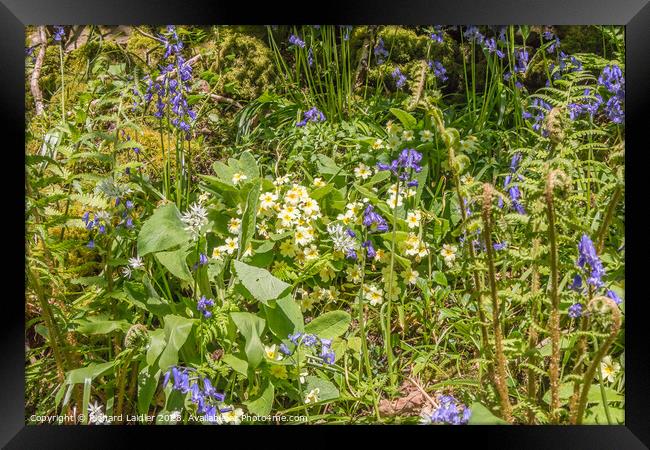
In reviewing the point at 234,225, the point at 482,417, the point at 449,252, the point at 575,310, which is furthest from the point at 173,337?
the point at 575,310

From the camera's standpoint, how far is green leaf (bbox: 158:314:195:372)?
206 centimetres

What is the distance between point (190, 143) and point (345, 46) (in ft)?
2.52

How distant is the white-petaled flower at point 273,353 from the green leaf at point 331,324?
13cm

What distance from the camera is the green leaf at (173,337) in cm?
206

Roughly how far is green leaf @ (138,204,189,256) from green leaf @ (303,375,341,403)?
2.02 feet

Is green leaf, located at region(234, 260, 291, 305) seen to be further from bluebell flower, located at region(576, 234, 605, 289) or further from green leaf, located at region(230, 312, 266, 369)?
bluebell flower, located at region(576, 234, 605, 289)

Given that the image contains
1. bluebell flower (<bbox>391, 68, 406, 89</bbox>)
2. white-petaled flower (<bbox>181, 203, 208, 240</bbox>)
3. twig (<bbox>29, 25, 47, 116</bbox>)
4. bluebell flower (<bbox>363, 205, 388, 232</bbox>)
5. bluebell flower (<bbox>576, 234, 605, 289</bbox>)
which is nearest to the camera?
bluebell flower (<bbox>576, 234, 605, 289</bbox>)

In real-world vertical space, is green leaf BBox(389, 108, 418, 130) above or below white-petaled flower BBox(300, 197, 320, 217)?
above

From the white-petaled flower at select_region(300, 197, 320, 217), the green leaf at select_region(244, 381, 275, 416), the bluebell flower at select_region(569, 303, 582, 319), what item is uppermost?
the white-petaled flower at select_region(300, 197, 320, 217)

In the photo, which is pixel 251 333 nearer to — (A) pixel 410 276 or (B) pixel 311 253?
(B) pixel 311 253

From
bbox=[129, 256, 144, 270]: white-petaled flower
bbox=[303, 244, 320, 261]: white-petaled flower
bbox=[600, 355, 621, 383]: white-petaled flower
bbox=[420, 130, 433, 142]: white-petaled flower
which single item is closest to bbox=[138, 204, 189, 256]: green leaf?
bbox=[129, 256, 144, 270]: white-petaled flower

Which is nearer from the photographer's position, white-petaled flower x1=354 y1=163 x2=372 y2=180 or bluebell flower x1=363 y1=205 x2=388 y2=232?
bluebell flower x1=363 y1=205 x2=388 y2=232

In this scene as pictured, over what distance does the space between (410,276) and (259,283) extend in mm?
661

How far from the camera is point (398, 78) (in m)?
2.82
